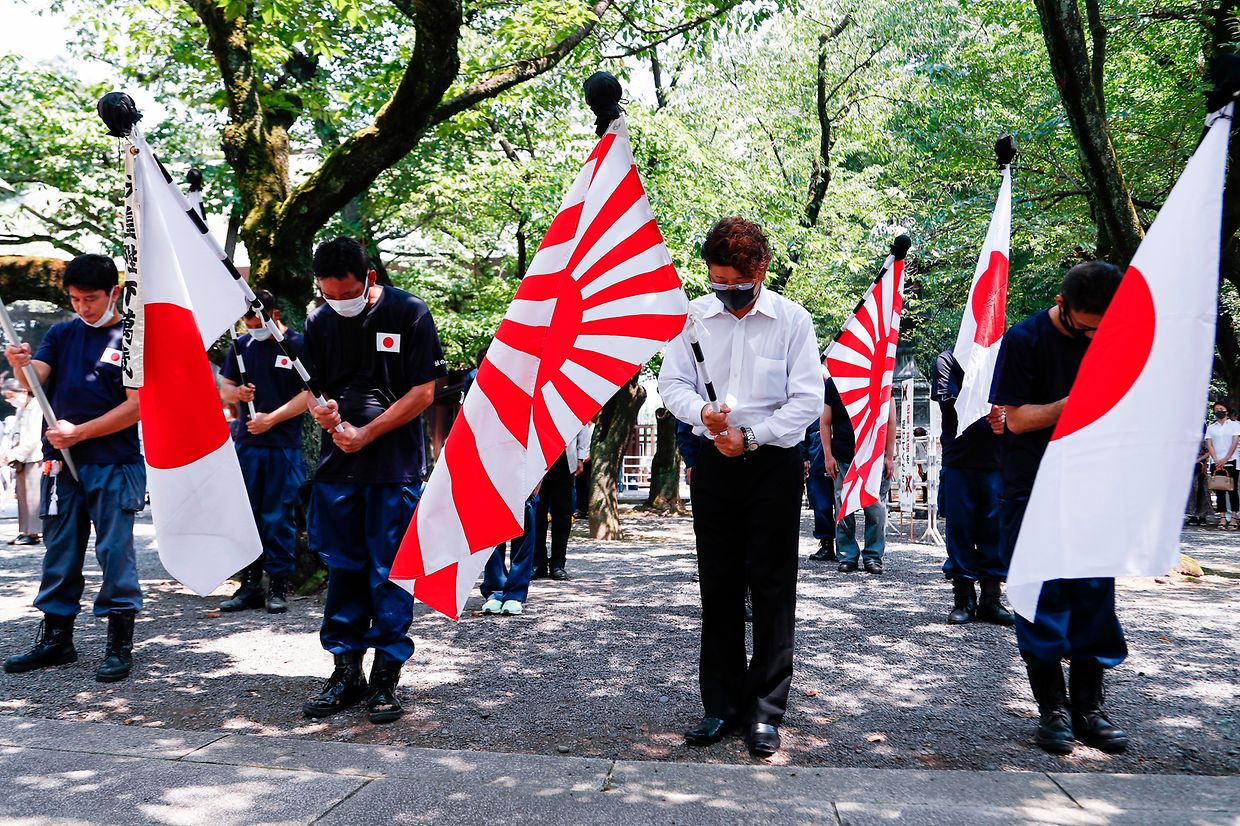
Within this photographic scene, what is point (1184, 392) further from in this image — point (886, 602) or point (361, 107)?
point (361, 107)

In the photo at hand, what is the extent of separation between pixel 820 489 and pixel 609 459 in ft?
17.0

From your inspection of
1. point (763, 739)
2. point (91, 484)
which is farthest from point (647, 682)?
point (91, 484)

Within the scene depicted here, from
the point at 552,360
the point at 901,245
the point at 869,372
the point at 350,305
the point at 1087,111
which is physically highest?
the point at 1087,111

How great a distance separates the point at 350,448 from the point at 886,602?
16.4 feet

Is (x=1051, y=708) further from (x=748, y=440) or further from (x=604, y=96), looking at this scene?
(x=604, y=96)

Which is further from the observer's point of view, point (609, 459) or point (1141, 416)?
point (609, 459)

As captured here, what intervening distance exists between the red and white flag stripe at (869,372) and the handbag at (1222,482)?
11627 mm

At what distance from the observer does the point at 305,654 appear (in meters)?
5.80

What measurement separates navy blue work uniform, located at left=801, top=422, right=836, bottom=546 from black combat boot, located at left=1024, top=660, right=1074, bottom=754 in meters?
6.65

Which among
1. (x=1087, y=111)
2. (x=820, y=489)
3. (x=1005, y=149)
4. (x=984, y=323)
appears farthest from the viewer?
(x=820, y=489)

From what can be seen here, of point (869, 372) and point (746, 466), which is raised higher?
point (869, 372)

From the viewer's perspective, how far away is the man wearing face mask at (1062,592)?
4.13m

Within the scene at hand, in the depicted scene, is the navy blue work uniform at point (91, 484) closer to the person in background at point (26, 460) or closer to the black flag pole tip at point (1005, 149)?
the black flag pole tip at point (1005, 149)

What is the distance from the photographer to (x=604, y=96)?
4.11 meters
